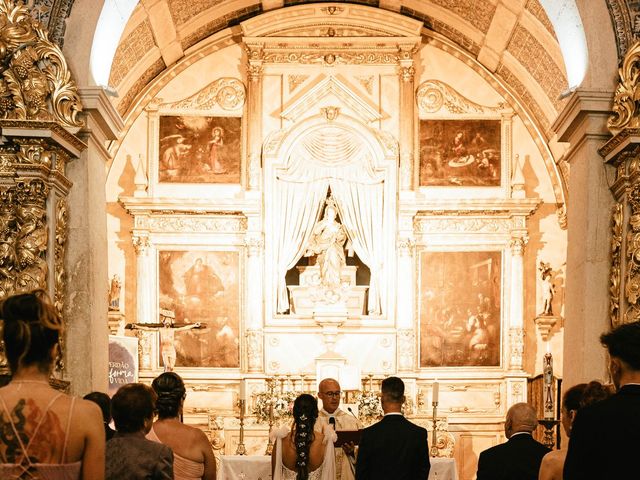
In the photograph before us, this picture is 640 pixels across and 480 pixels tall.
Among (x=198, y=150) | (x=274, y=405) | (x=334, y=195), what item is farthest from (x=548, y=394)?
(x=198, y=150)

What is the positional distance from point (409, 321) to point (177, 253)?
413cm

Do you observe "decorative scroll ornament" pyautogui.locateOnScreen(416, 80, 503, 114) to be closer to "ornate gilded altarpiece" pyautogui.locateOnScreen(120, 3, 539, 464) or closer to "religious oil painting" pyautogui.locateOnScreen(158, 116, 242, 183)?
"ornate gilded altarpiece" pyautogui.locateOnScreen(120, 3, 539, 464)

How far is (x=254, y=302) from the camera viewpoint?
1950 centimetres

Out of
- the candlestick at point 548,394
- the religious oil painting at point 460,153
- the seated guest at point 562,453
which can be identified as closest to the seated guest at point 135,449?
the seated guest at point 562,453

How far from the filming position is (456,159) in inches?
787

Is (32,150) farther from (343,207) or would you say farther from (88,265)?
(343,207)

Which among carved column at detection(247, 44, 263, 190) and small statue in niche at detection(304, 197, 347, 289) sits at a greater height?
carved column at detection(247, 44, 263, 190)

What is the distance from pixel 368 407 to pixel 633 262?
26.4 ft

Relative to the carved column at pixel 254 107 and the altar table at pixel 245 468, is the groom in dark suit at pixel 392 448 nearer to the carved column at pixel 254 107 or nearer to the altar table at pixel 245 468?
the altar table at pixel 245 468

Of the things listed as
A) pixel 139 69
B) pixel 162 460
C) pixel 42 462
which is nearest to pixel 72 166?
A: pixel 162 460

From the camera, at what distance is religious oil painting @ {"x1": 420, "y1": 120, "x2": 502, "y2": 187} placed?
Answer: 19953 mm

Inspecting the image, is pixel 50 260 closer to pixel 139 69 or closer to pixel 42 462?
pixel 42 462

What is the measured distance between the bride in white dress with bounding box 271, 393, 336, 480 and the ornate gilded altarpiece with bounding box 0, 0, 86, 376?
284 cm

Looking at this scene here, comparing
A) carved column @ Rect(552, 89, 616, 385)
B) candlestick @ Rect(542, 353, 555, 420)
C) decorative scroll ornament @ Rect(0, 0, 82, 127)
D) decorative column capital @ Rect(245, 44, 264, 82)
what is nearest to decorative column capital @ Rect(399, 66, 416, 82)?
decorative column capital @ Rect(245, 44, 264, 82)
